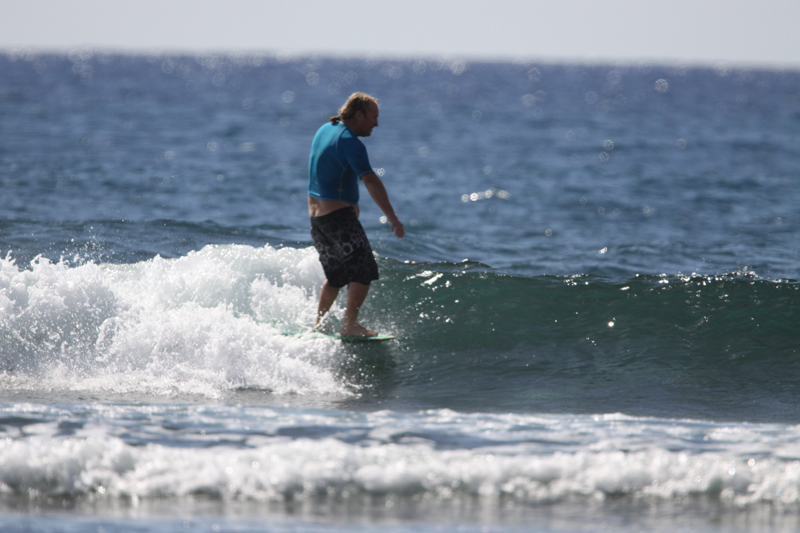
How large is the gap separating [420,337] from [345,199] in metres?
1.71

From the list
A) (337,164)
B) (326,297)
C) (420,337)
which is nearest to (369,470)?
(326,297)

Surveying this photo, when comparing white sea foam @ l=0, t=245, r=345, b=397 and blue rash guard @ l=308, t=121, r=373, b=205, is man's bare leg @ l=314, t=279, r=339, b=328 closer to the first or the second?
white sea foam @ l=0, t=245, r=345, b=397

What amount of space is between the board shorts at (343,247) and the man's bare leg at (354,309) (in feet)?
0.21

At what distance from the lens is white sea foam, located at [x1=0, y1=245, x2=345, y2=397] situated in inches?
230

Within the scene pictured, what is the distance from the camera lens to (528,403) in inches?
225

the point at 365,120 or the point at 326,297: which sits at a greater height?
the point at 365,120

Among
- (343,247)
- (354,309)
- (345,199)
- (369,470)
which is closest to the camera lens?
(369,470)

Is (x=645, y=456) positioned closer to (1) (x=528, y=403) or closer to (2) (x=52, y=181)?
(1) (x=528, y=403)

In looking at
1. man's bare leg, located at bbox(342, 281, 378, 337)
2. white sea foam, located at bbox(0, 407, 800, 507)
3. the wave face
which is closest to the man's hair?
man's bare leg, located at bbox(342, 281, 378, 337)

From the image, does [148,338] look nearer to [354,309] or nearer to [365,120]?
[354,309]

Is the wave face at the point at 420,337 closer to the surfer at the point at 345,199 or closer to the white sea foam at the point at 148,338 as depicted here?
the white sea foam at the point at 148,338

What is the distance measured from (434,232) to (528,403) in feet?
23.4

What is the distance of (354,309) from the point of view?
247 inches

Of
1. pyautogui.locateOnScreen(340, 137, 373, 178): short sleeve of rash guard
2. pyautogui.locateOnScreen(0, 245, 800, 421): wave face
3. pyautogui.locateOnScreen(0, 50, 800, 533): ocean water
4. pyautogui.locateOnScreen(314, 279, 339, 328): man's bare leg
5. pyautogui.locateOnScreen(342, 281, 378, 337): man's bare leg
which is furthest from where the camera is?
pyautogui.locateOnScreen(314, 279, 339, 328): man's bare leg
